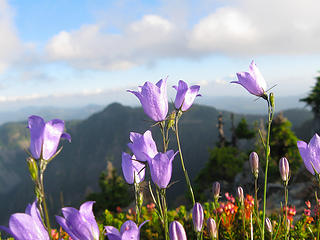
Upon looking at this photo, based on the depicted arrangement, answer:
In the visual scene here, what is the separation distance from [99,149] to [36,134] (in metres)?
165

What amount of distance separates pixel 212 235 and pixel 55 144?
132 cm

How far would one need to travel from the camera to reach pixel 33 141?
170 cm

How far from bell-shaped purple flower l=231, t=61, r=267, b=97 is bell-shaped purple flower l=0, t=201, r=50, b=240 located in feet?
6.11

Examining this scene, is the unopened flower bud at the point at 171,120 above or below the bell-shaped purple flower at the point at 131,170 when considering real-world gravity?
above

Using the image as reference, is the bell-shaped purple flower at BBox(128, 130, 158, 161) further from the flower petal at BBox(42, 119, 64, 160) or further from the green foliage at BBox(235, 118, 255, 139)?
the green foliage at BBox(235, 118, 255, 139)

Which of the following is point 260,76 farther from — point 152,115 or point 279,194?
point 279,194

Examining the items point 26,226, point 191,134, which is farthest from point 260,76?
point 191,134

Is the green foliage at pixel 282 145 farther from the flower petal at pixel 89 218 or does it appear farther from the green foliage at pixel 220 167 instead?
the flower petal at pixel 89 218

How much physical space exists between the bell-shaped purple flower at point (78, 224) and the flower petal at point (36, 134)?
0.42 metres

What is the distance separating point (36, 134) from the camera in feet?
5.64

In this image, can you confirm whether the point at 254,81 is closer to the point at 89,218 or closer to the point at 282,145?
the point at 89,218

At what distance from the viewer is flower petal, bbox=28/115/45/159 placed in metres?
1.68

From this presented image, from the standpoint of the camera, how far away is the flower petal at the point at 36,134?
168cm

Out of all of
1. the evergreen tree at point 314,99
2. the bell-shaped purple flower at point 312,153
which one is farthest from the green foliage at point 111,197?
the bell-shaped purple flower at point 312,153
